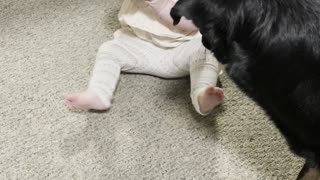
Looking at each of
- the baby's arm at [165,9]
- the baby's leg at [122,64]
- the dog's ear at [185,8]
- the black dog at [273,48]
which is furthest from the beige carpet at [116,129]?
the dog's ear at [185,8]

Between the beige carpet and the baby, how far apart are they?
0.04 m

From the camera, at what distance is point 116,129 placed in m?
0.99

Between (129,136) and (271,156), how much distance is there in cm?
28

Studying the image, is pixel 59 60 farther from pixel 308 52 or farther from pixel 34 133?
pixel 308 52

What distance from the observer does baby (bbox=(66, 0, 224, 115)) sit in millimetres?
992

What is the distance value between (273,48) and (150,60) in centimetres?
45

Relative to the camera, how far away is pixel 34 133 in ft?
3.19

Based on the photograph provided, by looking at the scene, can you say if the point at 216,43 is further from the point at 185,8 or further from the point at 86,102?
the point at 86,102

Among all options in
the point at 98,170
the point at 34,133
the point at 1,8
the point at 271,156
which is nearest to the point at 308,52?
the point at 271,156

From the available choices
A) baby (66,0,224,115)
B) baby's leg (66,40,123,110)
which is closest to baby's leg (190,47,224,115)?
baby (66,0,224,115)

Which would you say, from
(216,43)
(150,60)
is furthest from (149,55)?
(216,43)

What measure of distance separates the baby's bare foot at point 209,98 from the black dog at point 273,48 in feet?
0.62

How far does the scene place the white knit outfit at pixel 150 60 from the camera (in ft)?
3.30

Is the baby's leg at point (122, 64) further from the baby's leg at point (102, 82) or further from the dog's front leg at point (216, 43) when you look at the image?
the dog's front leg at point (216, 43)
